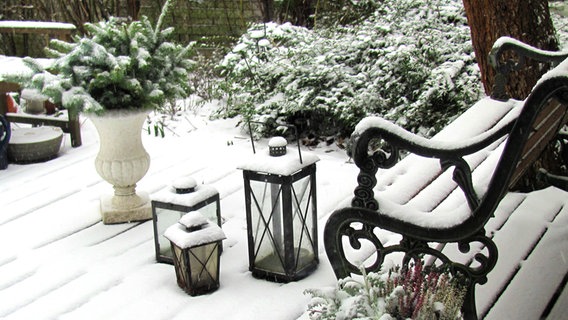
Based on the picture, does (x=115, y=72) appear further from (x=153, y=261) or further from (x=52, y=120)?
(x=52, y=120)

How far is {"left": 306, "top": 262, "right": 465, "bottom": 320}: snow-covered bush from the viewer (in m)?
1.88

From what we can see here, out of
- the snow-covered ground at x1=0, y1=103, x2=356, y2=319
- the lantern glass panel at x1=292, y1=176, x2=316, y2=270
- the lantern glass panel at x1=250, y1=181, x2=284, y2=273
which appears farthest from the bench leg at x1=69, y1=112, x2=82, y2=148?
the lantern glass panel at x1=292, y1=176, x2=316, y2=270

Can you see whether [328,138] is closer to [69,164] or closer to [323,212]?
[323,212]

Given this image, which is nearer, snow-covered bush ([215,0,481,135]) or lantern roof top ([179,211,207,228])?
lantern roof top ([179,211,207,228])

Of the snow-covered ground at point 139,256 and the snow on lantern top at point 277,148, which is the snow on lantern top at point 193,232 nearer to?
the snow-covered ground at point 139,256

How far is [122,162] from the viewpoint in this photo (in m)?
3.57

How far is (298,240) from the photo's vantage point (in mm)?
2893

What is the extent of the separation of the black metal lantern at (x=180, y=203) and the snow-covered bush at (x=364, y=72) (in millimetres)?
2055

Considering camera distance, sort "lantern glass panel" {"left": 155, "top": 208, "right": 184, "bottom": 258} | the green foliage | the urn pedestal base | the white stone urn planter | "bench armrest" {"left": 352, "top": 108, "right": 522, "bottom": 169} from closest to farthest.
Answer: "bench armrest" {"left": 352, "top": 108, "right": 522, "bottom": 169} < "lantern glass panel" {"left": 155, "top": 208, "right": 184, "bottom": 258} < the green foliage < the white stone urn planter < the urn pedestal base

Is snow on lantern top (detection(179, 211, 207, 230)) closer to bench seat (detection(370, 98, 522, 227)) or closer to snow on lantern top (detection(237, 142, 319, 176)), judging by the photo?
snow on lantern top (detection(237, 142, 319, 176))

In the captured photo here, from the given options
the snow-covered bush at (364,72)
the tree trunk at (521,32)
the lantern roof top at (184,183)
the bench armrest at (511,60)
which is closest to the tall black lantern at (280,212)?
the lantern roof top at (184,183)

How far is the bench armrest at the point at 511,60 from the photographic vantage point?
313 cm

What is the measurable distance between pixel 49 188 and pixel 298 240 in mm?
2310

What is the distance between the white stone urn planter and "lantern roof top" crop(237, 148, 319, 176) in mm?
1043
